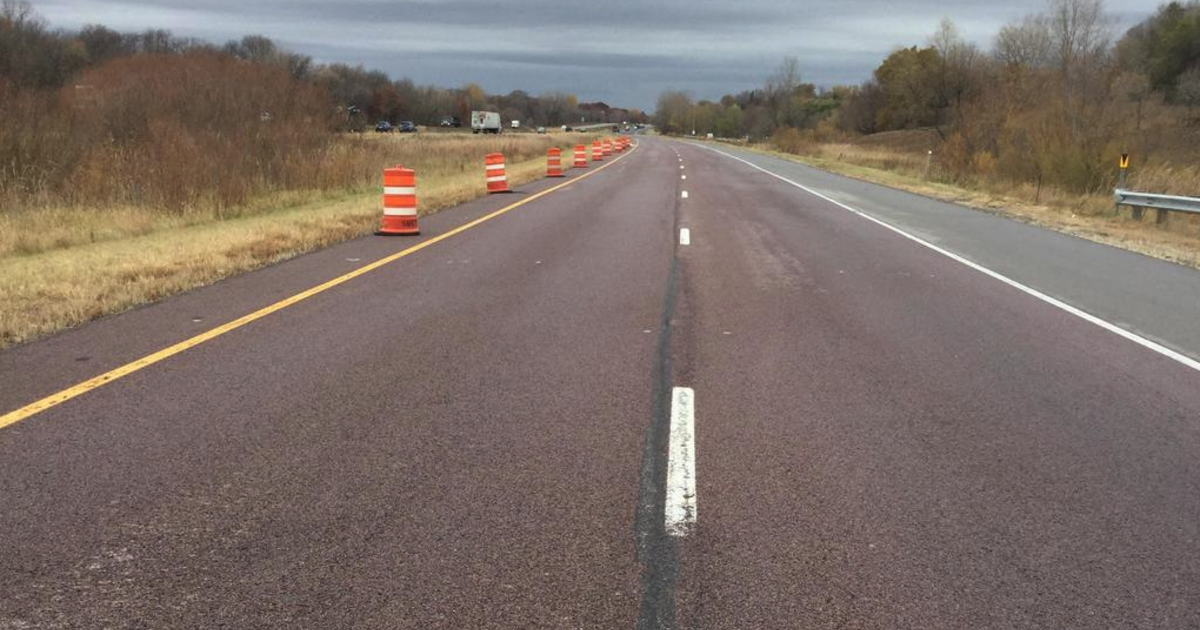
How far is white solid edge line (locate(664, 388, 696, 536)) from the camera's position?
13.8ft

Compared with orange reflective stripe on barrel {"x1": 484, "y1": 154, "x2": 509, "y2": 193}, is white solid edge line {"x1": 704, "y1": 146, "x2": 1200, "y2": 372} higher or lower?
lower

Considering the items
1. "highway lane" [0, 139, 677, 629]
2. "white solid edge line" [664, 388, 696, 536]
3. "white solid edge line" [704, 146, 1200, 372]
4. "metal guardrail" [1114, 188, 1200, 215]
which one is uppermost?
"metal guardrail" [1114, 188, 1200, 215]

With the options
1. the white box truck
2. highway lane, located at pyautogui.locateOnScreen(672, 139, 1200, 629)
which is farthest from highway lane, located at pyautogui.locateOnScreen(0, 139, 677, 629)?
the white box truck

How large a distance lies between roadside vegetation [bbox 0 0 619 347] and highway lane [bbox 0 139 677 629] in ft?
7.39

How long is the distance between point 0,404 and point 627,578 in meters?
4.47

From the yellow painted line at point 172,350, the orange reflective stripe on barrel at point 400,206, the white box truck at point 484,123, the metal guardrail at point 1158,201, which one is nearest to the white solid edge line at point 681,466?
the yellow painted line at point 172,350

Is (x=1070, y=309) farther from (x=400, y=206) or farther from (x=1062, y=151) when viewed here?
(x=1062, y=151)

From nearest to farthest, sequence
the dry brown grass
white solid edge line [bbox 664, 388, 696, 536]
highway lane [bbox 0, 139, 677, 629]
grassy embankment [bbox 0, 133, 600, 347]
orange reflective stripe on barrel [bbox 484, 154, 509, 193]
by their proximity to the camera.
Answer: highway lane [bbox 0, 139, 677, 629] → white solid edge line [bbox 664, 388, 696, 536] → grassy embankment [bbox 0, 133, 600, 347] → the dry brown grass → orange reflective stripe on barrel [bbox 484, 154, 509, 193]

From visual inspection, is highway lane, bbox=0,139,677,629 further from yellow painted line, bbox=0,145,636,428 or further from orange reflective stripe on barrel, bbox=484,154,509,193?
orange reflective stripe on barrel, bbox=484,154,509,193

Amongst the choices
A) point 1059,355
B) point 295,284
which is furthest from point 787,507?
point 295,284

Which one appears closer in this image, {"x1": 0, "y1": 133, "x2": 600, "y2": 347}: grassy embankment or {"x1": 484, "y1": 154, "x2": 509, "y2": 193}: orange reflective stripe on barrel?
{"x1": 0, "y1": 133, "x2": 600, "y2": 347}: grassy embankment

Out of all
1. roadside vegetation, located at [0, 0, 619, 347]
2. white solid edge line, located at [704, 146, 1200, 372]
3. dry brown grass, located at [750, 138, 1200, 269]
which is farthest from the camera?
dry brown grass, located at [750, 138, 1200, 269]

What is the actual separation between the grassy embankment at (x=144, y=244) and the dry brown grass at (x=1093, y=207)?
1306cm

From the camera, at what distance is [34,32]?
4269cm
